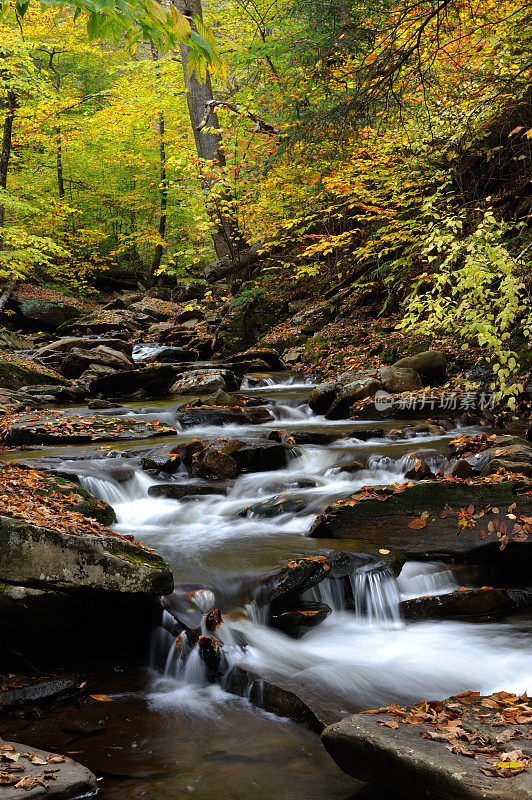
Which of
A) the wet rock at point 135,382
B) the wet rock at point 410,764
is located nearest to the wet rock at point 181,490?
the wet rock at point 410,764

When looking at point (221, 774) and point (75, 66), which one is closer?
point (221, 774)

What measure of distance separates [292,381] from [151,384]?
121 inches

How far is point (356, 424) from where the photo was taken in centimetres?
967

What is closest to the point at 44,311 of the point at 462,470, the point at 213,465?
the point at 213,465

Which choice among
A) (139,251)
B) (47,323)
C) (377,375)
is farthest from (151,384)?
(139,251)

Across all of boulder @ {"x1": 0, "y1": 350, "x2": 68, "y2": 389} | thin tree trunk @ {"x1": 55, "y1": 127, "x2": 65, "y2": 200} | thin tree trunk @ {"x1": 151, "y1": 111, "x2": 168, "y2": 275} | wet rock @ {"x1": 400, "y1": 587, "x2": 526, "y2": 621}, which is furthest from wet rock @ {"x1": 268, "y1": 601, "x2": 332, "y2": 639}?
thin tree trunk @ {"x1": 151, "y1": 111, "x2": 168, "y2": 275}

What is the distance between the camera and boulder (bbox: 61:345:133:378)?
47.9ft

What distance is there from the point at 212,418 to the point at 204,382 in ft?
8.16

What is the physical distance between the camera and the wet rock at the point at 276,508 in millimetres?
6352

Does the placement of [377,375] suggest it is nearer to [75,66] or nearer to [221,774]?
[221,774]

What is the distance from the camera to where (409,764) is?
2.56 m

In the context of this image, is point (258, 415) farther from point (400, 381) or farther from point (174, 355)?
point (174, 355)

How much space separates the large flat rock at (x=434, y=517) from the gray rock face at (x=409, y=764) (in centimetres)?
226

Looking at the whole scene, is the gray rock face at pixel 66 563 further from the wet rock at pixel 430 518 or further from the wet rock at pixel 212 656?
the wet rock at pixel 430 518
